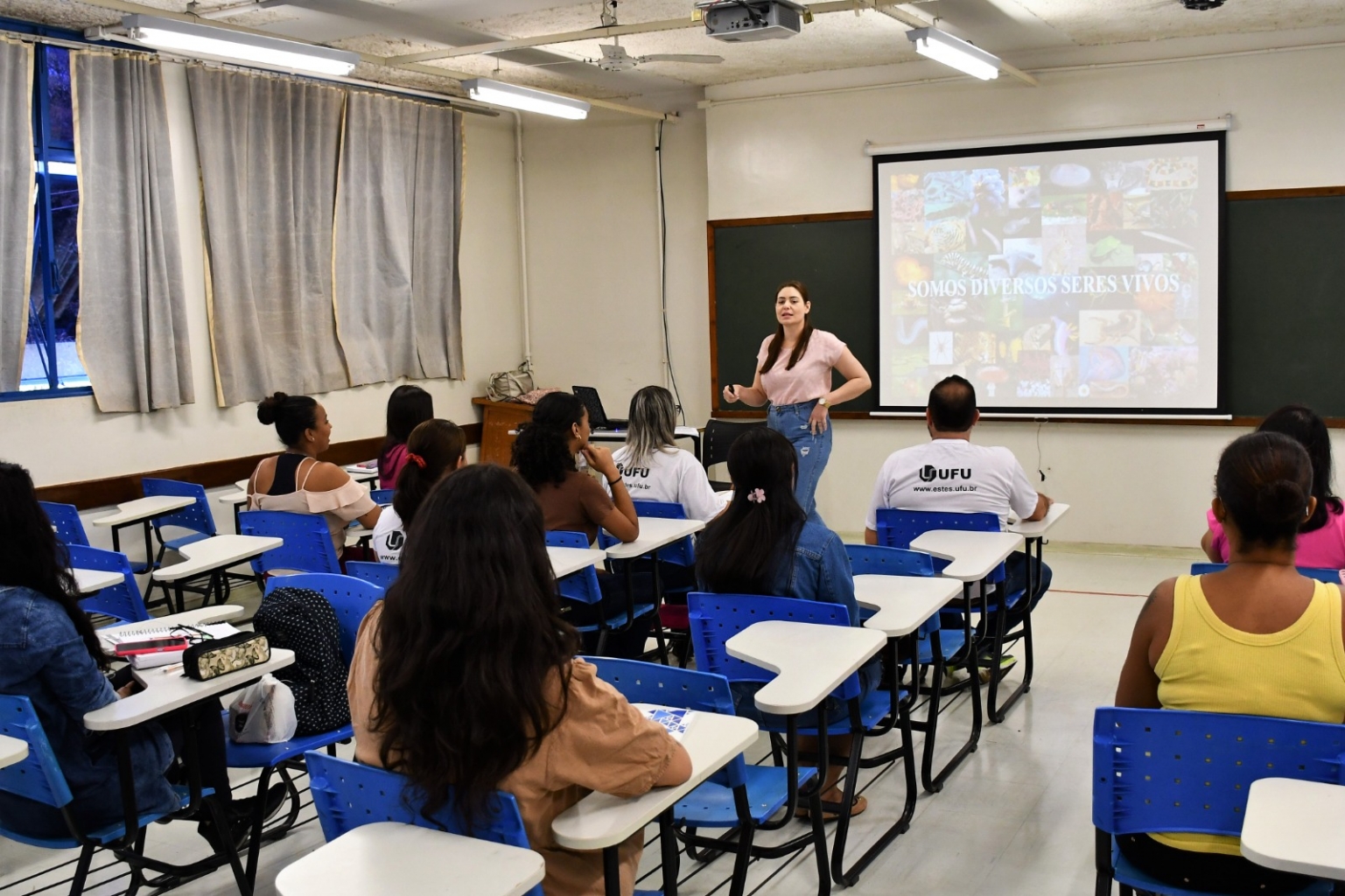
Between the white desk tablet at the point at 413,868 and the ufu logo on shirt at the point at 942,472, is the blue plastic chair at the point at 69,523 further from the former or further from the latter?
the white desk tablet at the point at 413,868

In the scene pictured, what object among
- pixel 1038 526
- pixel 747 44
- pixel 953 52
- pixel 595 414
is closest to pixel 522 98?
Result: pixel 747 44

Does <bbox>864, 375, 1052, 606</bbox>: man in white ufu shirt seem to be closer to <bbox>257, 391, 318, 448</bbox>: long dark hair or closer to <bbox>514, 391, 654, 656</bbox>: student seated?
<bbox>514, 391, 654, 656</bbox>: student seated

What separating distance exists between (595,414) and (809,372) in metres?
2.00

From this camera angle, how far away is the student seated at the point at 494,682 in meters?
1.69

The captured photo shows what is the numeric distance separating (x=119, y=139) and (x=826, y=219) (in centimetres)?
412

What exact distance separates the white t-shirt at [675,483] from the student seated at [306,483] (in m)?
0.99

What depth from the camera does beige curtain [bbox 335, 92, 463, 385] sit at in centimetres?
712

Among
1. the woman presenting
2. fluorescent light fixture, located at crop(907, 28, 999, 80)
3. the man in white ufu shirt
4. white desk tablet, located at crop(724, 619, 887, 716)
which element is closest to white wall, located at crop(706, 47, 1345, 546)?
fluorescent light fixture, located at crop(907, 28, 999, 80)

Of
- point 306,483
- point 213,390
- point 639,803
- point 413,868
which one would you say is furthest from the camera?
point 213,390

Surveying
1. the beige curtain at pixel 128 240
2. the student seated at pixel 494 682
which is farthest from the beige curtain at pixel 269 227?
the student seated at pixel 494 682

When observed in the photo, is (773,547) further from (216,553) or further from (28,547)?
(216,553)

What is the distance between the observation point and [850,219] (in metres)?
7.32

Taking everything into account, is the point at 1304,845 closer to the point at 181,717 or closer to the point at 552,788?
the point at 552,788

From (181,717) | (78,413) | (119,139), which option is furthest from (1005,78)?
(181,717)
